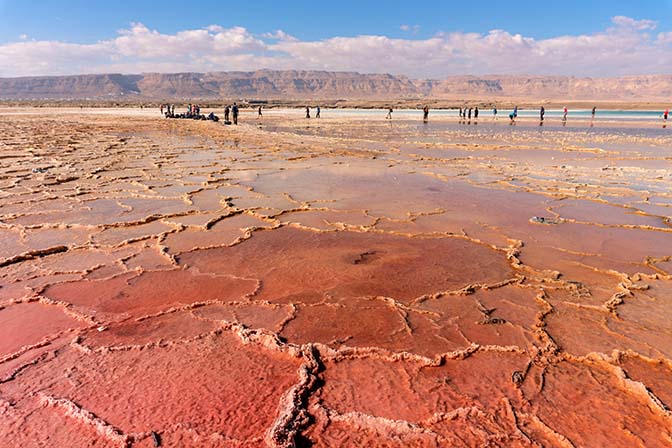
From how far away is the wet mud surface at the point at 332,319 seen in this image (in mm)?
2570

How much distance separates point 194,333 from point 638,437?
3229 mm

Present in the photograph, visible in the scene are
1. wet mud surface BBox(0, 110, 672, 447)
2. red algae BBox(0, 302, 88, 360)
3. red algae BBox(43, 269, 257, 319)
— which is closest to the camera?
wet mud surface BBox(0, 110, 672, 447)

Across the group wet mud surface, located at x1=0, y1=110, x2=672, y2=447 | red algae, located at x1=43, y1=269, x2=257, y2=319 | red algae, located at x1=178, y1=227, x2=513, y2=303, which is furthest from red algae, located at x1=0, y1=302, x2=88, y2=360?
red algae, located at x1=178, y1=227, x2=513, y2=303

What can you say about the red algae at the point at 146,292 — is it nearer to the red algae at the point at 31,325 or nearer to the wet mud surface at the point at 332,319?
the wet mud surface at the point at 332,319

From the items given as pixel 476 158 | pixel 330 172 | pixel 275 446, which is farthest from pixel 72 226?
pixel 476 158

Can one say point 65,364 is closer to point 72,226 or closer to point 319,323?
point 319,323

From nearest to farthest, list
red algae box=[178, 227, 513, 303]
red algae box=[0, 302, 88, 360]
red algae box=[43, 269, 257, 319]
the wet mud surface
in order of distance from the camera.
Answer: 1. the wet mud surface
2. red algae box=[0, 302, 88, 360]
3. red algae box=[43, 269, 257, 319]
4. red algae box=[178, 227, 513, 303]

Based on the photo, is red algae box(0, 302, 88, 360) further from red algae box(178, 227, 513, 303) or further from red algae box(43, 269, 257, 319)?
red algae box(178, 227, 513, 303)

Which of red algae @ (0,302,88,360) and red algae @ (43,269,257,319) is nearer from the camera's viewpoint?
red algae @ (0,302,88,360)

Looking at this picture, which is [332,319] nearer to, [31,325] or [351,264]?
[351,264]

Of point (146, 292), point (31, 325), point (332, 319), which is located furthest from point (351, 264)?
point (31, 325)

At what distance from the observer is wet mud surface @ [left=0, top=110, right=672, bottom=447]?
8.43 feet

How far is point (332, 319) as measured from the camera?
3848mm

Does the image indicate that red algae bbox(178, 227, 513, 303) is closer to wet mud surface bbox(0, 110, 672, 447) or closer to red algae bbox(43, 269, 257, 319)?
wet mud surface bbox(0, 110, 672, 447)
